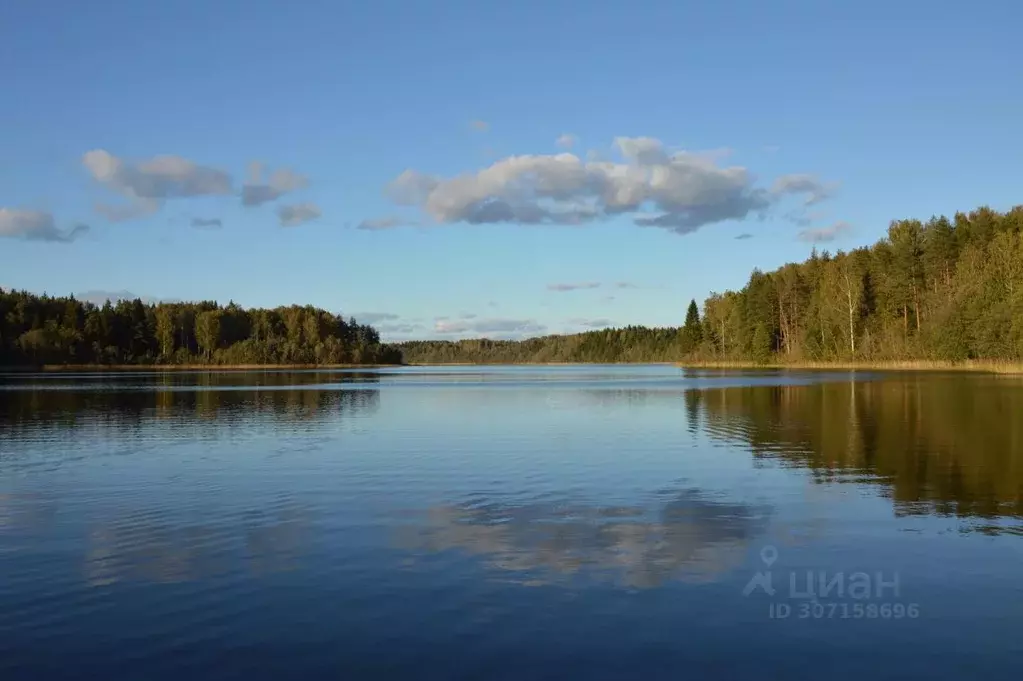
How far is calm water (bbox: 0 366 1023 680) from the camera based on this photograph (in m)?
10.6

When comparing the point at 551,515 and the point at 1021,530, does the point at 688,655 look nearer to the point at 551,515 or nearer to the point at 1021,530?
the point at 551,515

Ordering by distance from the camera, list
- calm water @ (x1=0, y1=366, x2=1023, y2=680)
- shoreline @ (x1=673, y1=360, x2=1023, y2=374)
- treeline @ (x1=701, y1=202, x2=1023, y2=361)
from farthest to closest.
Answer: treeline @ (x1=701, y1=202, x2=1023, y2=361) < shoreline @ (x1=673, y1=360, x2=1023, y2=374) < calm water @ (x1=0, y1=366, x2=1023, y2=680)

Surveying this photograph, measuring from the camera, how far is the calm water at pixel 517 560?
34.7 ft

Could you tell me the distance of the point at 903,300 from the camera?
417 feet

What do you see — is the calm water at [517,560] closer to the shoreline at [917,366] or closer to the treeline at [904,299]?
the shoreline at [917,366]

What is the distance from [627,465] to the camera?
91.2 feet

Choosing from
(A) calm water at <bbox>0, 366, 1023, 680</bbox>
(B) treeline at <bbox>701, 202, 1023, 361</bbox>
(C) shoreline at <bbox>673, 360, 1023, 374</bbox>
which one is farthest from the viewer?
(B) treeline at <bbox>701, 202, 1023, 361</bbox>

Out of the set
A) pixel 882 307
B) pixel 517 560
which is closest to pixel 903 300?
pixel 882 307

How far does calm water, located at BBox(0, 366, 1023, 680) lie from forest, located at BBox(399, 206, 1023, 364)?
74.8m

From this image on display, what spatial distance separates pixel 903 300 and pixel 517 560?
12771cm

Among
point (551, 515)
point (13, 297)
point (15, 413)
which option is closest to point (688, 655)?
point (551, 515)

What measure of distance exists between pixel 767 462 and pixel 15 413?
47624 millimetres

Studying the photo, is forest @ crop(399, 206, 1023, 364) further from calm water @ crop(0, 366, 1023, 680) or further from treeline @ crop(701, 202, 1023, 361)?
calm water @ crop(0, 366, 1023, 680)

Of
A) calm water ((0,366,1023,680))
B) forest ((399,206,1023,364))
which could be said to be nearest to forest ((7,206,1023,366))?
forest ((399,206,1023,364))
